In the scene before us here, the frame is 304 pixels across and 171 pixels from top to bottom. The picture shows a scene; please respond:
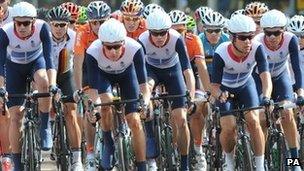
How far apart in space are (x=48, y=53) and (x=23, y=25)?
490 mm

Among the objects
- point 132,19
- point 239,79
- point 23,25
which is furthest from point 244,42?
point 132,19

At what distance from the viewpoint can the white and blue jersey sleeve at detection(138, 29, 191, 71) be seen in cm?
1273

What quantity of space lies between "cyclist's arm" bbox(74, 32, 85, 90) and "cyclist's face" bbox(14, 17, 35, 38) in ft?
2.90

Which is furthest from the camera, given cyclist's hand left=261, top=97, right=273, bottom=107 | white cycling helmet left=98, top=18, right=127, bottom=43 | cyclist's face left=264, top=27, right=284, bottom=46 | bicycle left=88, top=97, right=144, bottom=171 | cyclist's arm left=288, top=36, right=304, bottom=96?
cyclist's face left=264, top=27, right=284, bottom=46

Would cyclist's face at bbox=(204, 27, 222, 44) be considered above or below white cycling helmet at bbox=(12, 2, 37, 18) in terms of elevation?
above

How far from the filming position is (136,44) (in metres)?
11.9

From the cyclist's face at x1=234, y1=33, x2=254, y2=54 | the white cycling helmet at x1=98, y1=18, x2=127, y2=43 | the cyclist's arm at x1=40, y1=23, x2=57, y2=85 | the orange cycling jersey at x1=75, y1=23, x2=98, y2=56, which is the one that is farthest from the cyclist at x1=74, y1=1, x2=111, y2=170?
the cyclist's face at x1=234, y1=33, x2=254, y2=54

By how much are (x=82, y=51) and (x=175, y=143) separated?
164 centimetres

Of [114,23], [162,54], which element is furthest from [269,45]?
[114,23]

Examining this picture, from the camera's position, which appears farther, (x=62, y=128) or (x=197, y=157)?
(x=197, y=157)

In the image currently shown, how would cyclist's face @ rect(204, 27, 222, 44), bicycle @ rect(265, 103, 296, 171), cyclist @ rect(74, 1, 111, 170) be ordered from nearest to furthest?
1. bicycle @ rect(265, 103, 296, 171)
2. cyclist @ rect(74, 1, 111, 170)
3. cyclist's face @ rect(204, 27, 222, 44)

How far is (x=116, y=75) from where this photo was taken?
39.8 ft

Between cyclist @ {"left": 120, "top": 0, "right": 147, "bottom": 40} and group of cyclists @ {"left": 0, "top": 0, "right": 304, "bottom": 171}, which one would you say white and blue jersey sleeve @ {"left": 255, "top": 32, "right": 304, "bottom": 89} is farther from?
cyclist @ {"left": 120, "top": 0, "right": 147, "bottom": 40}

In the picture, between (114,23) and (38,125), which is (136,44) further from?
(38,125)
